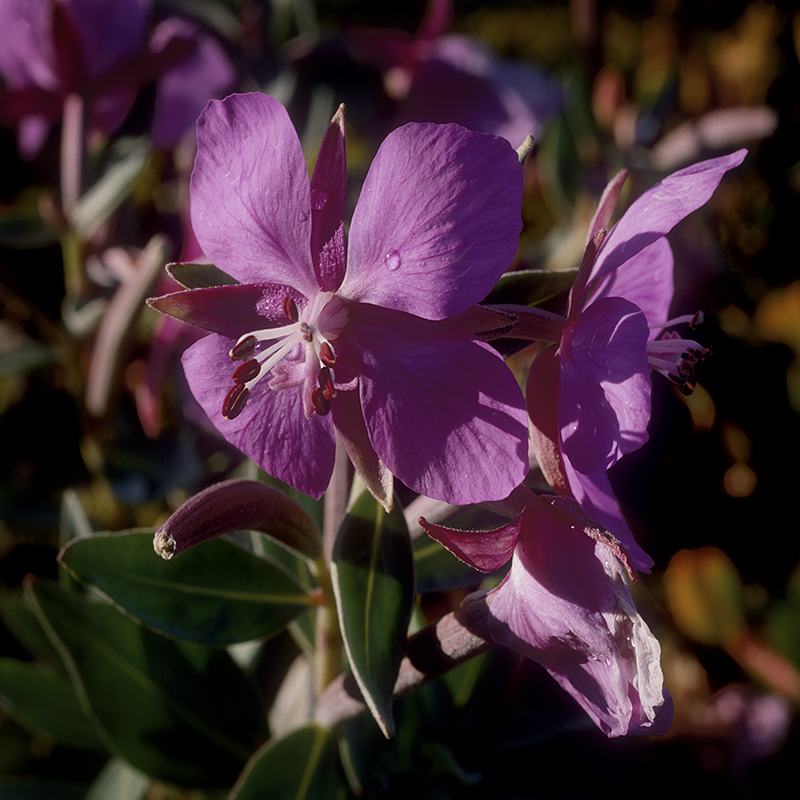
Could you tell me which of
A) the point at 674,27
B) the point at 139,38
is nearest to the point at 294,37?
the point at 139,38

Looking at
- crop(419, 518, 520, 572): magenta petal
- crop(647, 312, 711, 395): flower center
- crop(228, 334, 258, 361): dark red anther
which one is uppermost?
crop(228, 334, 258, 361): dark red anther

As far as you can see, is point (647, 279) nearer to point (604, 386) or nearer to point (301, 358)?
point (604, 386)

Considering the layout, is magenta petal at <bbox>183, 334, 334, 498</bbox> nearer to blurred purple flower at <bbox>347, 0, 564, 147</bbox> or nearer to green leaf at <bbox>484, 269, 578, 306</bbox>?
green leaf at <bbox>484, 269, 578, 306</bbox>

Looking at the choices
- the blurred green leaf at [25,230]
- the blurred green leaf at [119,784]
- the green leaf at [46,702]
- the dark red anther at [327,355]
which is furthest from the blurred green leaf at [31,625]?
the dark red anther at [327,355]

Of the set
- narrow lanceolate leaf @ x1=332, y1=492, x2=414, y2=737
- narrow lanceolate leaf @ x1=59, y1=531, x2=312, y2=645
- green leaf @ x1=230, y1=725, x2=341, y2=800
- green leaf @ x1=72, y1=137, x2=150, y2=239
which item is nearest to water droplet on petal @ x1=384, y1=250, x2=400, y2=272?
narrow lanceolate leaf @ x1=332, y1=492, x2=414, y2=737

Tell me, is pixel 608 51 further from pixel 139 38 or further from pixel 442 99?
pixel 139 38

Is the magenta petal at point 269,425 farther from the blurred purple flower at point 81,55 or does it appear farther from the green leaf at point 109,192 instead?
the blurred purple flower at point 81,55
